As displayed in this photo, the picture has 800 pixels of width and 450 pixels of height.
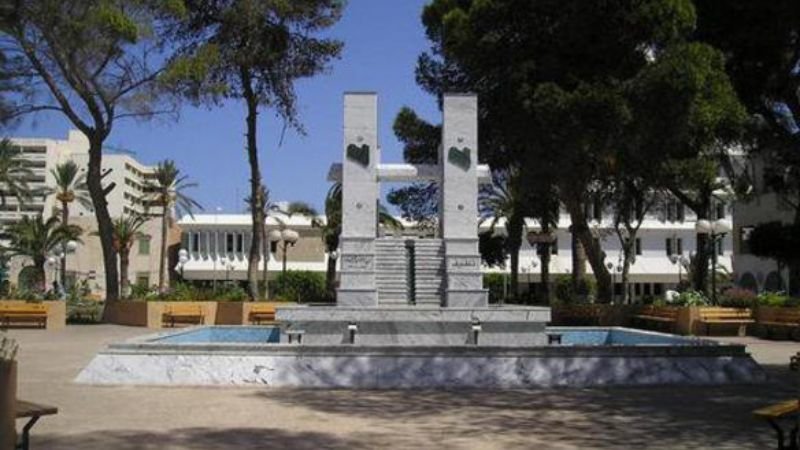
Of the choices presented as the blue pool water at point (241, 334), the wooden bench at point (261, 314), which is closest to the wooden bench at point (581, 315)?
the wooden bench at point (261, 314)

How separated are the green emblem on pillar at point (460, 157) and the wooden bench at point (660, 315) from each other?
8979mm

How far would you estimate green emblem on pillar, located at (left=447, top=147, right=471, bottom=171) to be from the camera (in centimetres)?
2280

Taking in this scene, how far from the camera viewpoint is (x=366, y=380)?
13625 mm

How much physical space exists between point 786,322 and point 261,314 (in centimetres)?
1515

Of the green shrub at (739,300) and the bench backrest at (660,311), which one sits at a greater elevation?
the green shrub at (739,300)

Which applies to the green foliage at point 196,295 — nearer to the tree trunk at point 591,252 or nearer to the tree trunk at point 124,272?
the tree trunk at point 591,252

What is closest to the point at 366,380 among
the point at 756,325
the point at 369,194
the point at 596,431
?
the point at 596,431

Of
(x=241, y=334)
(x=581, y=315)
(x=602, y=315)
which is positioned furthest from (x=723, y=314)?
(x=241, y=334)

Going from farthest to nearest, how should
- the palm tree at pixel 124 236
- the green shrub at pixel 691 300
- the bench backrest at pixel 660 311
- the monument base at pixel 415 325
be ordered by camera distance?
the palm tree at pixel 124 236 < the green shrub at pixel 691 300 < the bench backrest at pixel 660 311 < the monument base at pixel 415 325

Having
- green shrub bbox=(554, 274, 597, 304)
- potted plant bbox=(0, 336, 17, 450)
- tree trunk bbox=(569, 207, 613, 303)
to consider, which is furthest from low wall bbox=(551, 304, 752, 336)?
potted plant bbox=(0, 336, 17, 450)

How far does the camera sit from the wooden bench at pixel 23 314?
28469mm

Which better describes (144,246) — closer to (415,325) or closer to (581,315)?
(581,315)

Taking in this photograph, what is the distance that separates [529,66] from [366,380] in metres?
16.0

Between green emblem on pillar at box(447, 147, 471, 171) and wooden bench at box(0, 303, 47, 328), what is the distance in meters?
13.9
